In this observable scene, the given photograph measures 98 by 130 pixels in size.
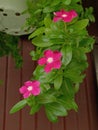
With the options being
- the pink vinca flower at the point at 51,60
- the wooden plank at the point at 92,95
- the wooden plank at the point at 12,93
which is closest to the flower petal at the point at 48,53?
the pink vinca flower at the point at 51,60

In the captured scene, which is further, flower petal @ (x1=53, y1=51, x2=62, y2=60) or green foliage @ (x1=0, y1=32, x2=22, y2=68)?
green foliage @ (x1=0, y1=32, x2=22, y2=68)

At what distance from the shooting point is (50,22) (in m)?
0.85

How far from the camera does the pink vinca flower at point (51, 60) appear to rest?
760mm

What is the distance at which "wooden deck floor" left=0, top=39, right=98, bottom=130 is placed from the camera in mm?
1566

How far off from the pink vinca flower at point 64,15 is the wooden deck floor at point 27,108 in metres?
0.85

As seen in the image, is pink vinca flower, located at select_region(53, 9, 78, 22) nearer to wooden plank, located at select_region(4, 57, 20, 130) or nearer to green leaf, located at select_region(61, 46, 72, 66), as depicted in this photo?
green leaf, located at select_region(61, 46, 72, 66)

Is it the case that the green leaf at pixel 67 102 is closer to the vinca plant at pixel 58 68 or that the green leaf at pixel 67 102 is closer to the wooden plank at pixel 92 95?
the vinca plant at pixel 58 68

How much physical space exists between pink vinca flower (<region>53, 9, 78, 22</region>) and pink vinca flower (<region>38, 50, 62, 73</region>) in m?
0.11

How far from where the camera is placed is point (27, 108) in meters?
1.61

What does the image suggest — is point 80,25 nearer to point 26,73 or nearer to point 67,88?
point 67,88

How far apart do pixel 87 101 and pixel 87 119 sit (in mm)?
111

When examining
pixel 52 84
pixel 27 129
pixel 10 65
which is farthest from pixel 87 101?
pixel 52 84

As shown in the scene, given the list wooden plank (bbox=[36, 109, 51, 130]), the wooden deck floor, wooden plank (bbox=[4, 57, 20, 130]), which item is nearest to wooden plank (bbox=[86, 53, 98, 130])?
the wooden deck floor

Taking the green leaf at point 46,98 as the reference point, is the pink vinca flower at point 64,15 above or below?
above
